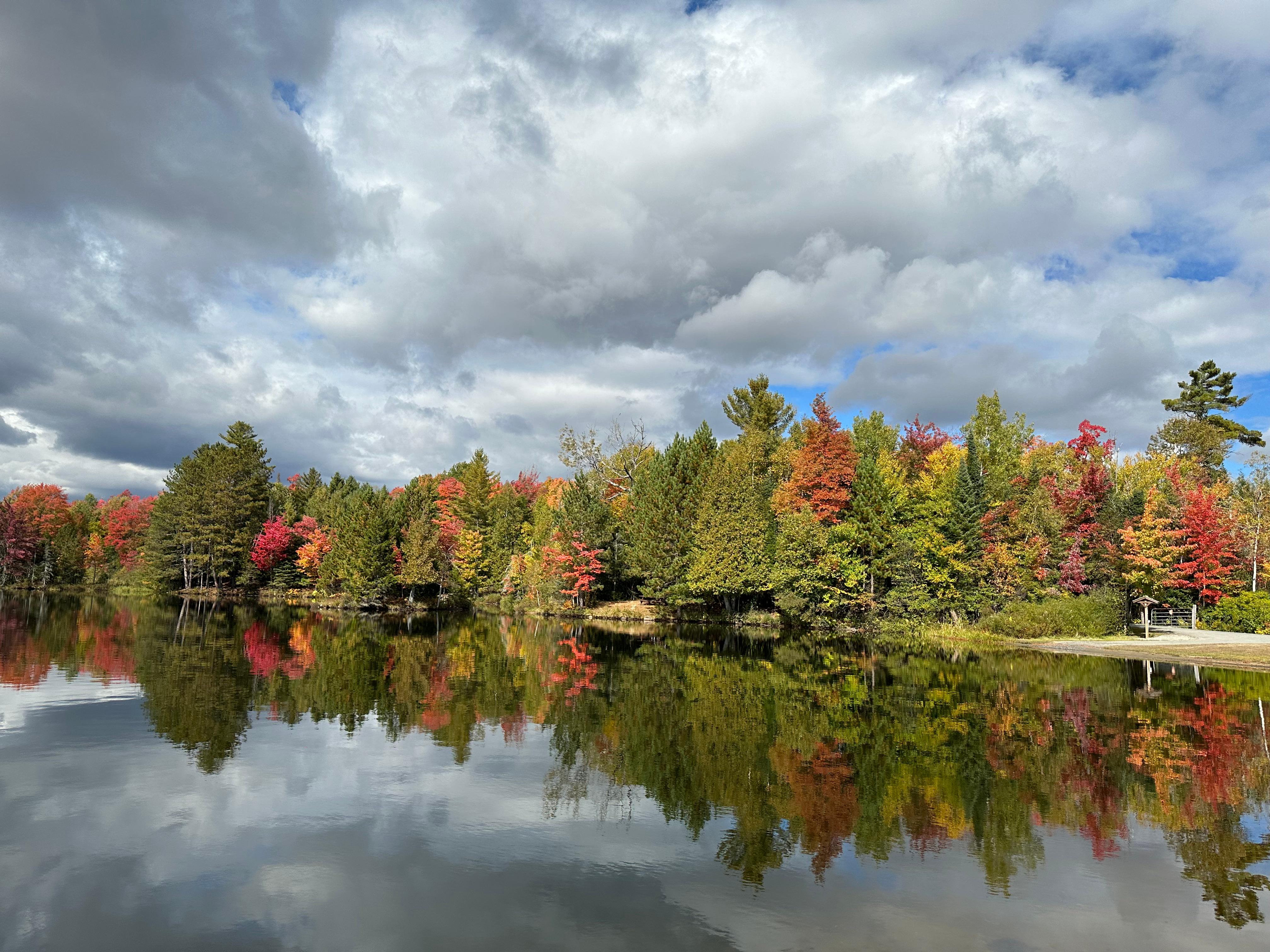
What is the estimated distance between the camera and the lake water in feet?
29.6

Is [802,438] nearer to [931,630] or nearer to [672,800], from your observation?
[931,630]

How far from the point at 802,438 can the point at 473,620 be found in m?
32.7

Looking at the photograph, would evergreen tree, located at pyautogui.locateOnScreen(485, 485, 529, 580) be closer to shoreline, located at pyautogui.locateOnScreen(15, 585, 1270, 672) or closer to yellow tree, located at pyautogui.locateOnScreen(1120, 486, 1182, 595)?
shoreline, located at pyautogui.locateOnScreen(15, 585, 1270, 672)

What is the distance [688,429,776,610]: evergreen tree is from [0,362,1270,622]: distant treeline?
18 centimetres

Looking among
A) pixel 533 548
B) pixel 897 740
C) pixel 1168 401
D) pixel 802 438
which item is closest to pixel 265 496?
pixel 533 548

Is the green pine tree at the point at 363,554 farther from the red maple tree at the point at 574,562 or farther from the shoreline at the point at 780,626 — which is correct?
the red maple tree at the point at 574,562

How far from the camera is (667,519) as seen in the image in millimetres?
59250

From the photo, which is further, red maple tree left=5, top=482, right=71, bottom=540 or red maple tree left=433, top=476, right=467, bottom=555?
red maple tree left=5, top=482, right=71, bottom=540

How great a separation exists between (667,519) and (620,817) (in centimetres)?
4646

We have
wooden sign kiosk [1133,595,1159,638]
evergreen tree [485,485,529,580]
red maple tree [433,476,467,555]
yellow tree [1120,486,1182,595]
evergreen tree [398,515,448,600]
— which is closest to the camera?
wooden sign kiosk [1133,595,1159,638]

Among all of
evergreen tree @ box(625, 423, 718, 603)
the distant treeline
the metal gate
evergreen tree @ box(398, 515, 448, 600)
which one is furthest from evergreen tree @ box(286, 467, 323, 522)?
the metal gate

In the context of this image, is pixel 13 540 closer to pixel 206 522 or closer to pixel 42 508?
pixel 42 508

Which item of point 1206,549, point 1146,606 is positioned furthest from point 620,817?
point 1206,549

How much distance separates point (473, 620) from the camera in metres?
58.2
